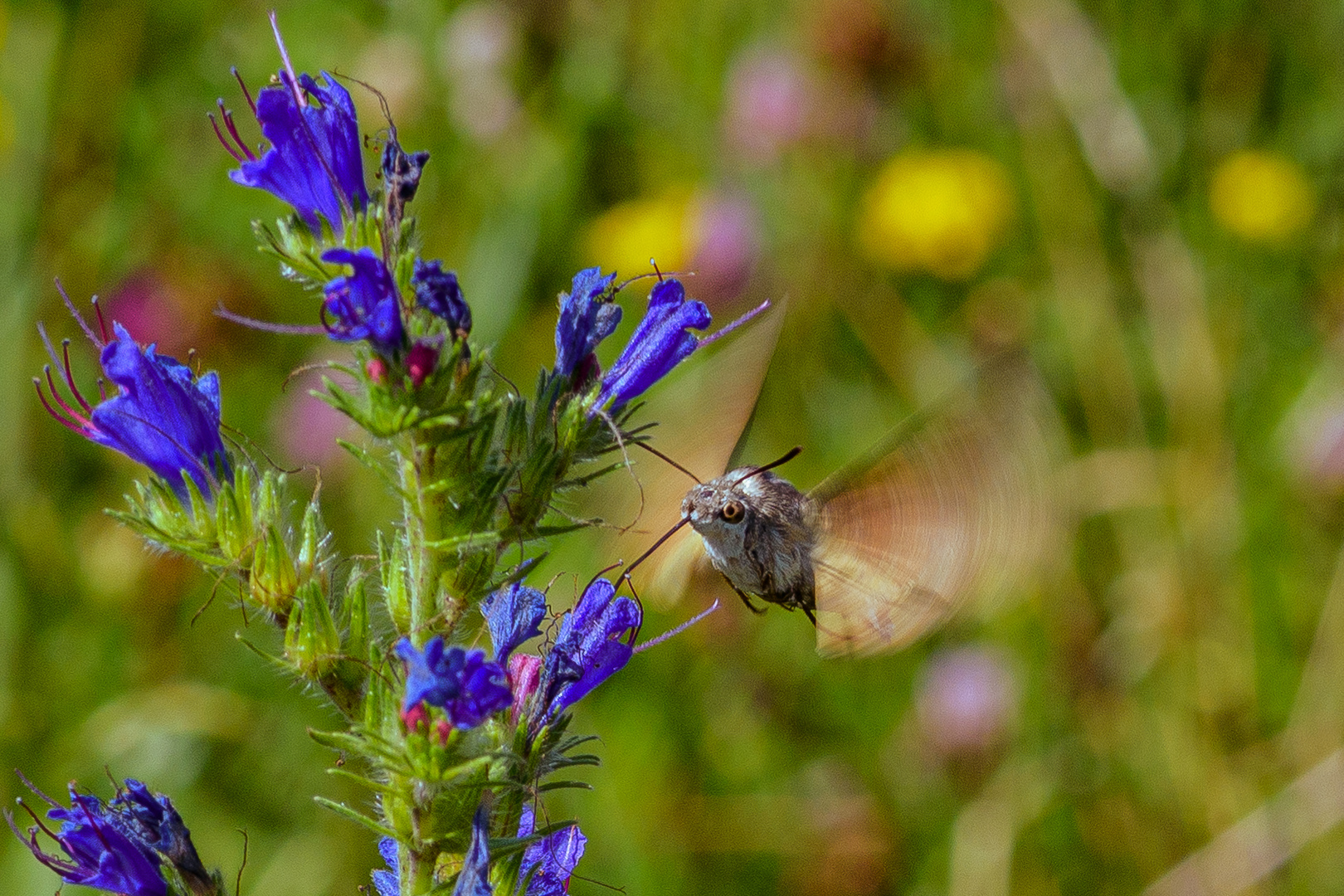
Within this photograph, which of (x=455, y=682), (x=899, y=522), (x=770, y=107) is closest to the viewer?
(x=455, y=682)

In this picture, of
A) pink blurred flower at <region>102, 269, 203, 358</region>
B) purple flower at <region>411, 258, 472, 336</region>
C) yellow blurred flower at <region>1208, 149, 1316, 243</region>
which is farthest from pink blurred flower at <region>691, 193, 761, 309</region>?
purple flower at <region>411, 258, 472, 336</region>

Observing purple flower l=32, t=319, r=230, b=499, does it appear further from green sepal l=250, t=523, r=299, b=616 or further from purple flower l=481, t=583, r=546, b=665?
purple flower l=481, t=583, r=546, b=665

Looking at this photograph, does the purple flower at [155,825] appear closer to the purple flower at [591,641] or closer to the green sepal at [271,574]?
the green sepal at [271,574]

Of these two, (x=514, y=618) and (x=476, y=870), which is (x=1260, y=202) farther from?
(x=476, y=870)

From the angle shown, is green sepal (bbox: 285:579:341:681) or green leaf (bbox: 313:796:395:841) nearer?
green leaf (bbox: 313:796:395:841)

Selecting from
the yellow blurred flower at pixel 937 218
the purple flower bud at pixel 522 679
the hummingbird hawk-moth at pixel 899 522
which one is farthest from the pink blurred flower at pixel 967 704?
the purple flower bud at pixel 522 679

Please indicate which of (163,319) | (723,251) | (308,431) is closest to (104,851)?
(308,431)
